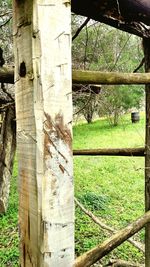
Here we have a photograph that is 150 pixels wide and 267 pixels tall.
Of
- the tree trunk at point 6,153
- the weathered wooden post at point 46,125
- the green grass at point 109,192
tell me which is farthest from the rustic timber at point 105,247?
the tree trunk at point 6,153

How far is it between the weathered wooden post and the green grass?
1.49 m

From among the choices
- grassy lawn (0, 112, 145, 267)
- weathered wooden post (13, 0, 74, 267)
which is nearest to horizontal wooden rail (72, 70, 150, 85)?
weathered wooden post (13, 0, 74, 267)

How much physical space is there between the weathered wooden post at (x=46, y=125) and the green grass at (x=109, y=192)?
149cm

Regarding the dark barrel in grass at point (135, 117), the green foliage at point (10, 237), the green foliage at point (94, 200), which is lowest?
the green foliage at point (10, 237)

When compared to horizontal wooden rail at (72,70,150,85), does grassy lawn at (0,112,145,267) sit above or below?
below

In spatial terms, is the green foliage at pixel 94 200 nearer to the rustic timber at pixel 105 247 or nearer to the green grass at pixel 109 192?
the green grass at pixel 109 192

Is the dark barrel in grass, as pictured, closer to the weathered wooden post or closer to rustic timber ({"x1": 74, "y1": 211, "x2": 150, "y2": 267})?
rustic timber ({"x1": 74, "y1": 211, "x2": 150, "y2": 267})

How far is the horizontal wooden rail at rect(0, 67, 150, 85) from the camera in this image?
96 cm

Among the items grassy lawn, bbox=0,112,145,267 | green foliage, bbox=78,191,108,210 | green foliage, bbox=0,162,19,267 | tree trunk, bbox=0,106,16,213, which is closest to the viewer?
green foliage, bbox=0,162,19,267

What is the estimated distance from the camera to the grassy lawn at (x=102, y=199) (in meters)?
3.46

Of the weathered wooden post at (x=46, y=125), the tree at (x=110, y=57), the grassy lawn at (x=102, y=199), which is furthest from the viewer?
the tree at (x=110, y=57)

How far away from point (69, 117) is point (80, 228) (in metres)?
3.31

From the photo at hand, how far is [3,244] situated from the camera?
3582 mm

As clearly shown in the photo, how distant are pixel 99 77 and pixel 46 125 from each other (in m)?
0.30
